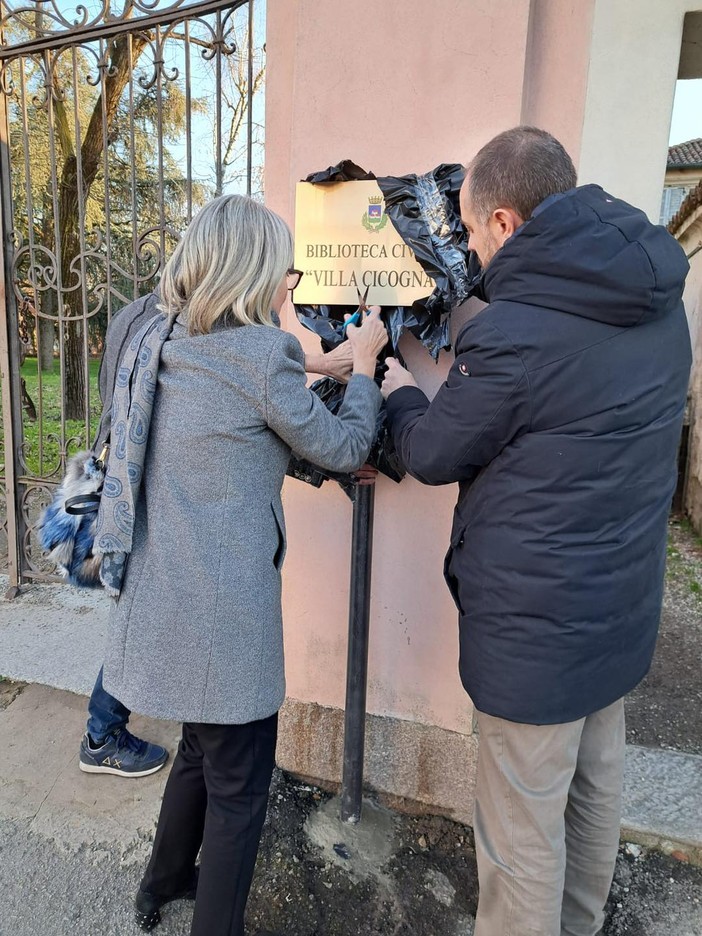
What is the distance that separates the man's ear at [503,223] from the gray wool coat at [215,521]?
505mm

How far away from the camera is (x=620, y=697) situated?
64.1 inches

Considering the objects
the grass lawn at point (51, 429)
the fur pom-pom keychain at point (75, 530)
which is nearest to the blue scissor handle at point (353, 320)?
the fur pom-pom keychain at point (75, 530)

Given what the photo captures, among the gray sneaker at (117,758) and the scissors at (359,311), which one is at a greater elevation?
the scissors at (359,311)

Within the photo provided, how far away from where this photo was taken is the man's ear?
1.45 metres

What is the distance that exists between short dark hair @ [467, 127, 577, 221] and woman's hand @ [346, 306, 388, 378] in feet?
1.61

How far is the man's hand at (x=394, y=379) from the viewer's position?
6.11 ft

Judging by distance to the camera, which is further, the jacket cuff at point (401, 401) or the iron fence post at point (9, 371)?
the iron fence post at point (9, 371)

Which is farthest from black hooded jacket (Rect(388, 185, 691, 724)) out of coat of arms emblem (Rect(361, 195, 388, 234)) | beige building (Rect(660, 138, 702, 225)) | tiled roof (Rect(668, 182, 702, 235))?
beige building (Rect(660, 138, 702, 225))

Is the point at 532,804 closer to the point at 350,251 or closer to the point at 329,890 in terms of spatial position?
the point at 329,890

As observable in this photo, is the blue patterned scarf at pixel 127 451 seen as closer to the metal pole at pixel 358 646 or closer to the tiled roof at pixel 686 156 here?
the metal pole at pixel 358 646

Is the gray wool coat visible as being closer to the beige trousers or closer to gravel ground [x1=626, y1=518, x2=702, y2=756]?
the beige trousers

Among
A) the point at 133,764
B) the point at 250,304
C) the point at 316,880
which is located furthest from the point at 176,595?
the point at 133,764

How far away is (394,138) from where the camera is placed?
2.11 m

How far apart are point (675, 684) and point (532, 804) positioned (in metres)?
2.53
